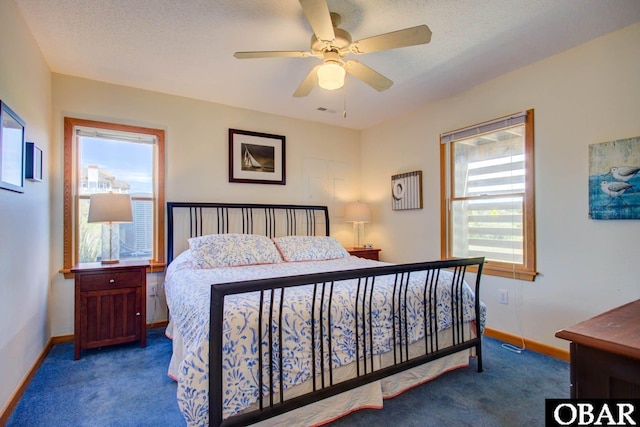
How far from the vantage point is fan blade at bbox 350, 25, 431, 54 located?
1798 mm

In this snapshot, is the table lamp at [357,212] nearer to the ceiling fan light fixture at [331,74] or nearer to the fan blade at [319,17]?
the ceiling fan light fixture at [331,74]

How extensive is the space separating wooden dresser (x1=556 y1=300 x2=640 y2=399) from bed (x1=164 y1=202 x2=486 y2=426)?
37.7 inches

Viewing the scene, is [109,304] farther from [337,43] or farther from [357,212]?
[357,212]

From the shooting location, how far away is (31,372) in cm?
230

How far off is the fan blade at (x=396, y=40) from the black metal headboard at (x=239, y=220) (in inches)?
95.6

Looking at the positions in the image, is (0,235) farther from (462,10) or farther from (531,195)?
(531,195)

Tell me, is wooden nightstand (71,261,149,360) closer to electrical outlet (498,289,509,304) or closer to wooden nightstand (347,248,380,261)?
wooden nightstand (347,248,380,261)

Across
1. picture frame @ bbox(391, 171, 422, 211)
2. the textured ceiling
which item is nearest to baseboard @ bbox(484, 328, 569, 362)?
picture frame @ bbox(391, 171, 422, 211)

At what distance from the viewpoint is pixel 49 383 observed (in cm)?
222

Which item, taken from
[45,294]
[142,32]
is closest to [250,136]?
[142,32]

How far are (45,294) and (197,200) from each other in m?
1.61

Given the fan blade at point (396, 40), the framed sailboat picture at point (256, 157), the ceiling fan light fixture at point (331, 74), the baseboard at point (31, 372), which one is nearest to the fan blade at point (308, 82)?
the ceiling fan light fixture at point (331, 74)

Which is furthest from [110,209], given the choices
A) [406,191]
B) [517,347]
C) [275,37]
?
[517,347]

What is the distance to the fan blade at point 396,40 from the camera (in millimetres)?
1798
